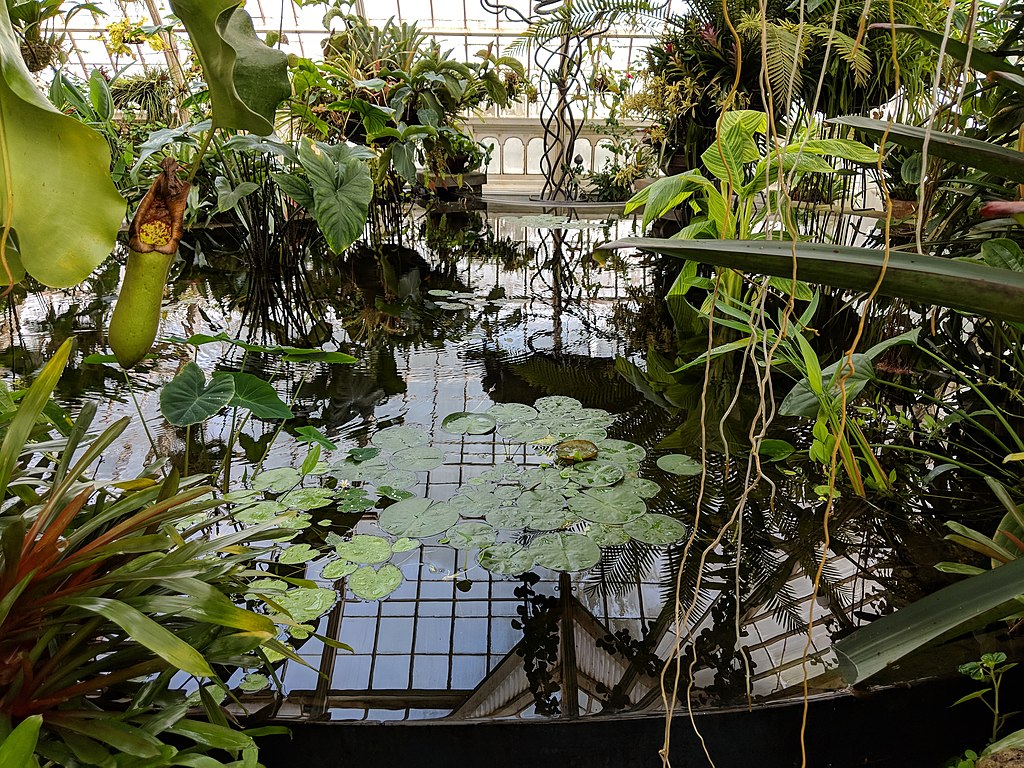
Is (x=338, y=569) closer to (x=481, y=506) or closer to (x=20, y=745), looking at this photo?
(x=481, y=506)

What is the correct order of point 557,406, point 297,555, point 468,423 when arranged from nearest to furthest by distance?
point 297,555 → point 468,423 → point 557,406

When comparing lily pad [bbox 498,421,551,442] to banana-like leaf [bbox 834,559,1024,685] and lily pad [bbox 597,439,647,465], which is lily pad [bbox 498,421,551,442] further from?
banana-like leaf [bbox 834,559,1024,685]

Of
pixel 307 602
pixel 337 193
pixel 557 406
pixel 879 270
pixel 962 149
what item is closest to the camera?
pixel 879 270

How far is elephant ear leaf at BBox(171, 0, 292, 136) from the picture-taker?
2.24ft

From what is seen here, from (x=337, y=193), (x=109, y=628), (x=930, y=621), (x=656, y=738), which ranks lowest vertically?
(x=656, y=738)

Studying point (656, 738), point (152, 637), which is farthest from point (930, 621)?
point (152, 637)

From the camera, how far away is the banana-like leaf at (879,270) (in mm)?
444

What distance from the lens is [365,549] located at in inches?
47.6

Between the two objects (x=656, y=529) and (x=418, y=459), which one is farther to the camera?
(x=418, y=459)

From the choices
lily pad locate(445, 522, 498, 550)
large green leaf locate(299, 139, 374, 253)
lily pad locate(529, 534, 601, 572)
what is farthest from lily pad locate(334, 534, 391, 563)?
large green leaf locate(299, 139, 374, 253)

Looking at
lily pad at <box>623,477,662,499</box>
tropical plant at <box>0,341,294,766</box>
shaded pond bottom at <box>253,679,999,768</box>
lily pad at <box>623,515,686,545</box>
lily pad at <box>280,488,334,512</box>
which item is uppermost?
tropical plant at <box>0,341,294,766</box>

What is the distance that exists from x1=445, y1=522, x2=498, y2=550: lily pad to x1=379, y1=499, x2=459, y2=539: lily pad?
2 centimetres

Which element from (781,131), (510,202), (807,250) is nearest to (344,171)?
(781,131)

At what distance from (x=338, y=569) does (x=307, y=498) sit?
228mm
